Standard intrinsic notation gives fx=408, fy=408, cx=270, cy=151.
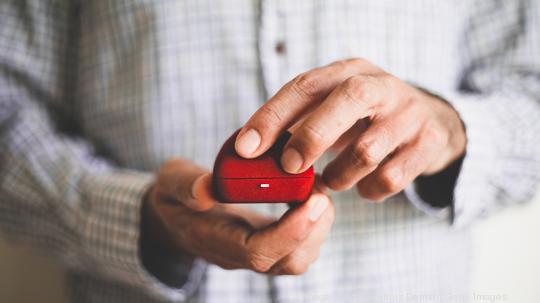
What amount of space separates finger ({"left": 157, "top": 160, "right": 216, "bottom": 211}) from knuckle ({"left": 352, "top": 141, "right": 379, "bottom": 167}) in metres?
0.11

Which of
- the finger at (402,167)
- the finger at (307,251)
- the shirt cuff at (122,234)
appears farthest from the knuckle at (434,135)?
the shirt cuff at (122,234)

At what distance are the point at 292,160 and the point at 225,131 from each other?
0.25 meters

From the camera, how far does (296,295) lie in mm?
505

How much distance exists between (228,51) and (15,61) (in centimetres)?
34

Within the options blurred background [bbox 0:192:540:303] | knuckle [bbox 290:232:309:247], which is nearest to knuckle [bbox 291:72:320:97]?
knuckle [bbox 290:232:309:247]

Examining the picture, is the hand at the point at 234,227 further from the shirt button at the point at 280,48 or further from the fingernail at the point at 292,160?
the shirt button at the point at 280,48

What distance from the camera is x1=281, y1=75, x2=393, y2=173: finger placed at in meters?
0.28

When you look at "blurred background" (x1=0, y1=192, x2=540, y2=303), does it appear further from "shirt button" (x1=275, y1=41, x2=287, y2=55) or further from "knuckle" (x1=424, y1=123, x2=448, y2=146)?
"shirt button" (x1=275, y1=41, x2=287, y2=55)

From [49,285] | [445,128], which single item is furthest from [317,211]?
[49,285]

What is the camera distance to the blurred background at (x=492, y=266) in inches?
15.4

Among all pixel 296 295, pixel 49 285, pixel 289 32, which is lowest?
pixel 49 285

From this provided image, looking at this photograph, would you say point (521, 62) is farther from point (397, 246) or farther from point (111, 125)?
point (111, 125)

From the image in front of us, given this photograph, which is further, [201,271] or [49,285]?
[49,285]

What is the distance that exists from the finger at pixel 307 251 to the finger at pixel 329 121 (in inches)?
2.8
